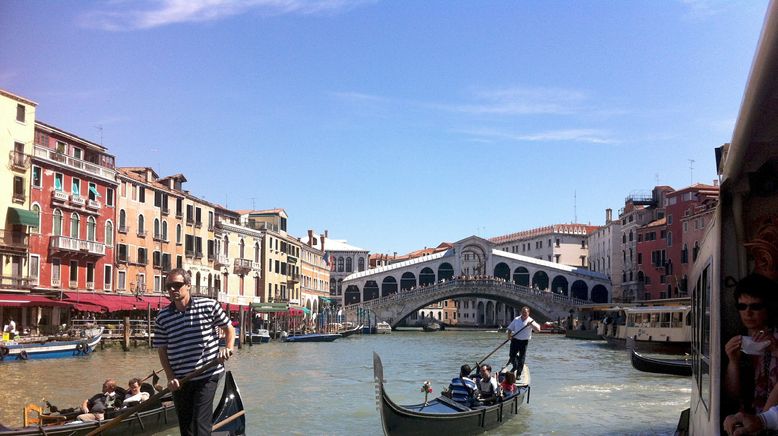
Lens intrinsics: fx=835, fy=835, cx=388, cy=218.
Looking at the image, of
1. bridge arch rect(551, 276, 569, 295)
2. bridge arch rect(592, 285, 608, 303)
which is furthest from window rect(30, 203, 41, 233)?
bridge arch rect(551, 276, 569, 295)

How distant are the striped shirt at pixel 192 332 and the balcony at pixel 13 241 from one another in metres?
15.5

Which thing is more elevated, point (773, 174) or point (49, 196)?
point (49, 196)

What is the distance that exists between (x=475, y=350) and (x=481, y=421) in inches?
642

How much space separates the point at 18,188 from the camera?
1814cm

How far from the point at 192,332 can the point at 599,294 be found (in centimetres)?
4015

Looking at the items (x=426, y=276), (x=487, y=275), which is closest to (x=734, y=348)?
(x=487, y=275)

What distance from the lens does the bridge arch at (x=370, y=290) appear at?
42719 mm

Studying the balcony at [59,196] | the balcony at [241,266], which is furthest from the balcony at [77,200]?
the balcony at [241,266]

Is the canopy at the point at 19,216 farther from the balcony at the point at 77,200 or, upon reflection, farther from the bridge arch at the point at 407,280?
the bridge arch at the point at 407,280

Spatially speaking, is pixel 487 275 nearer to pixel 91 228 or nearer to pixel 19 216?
pixel 91 228

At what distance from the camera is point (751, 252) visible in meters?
2.37

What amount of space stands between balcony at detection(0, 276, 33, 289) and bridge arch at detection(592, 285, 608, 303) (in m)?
29.6

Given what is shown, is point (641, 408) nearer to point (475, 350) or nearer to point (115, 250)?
point (475, 350)

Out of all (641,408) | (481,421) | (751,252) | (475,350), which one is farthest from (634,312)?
(751,252)
